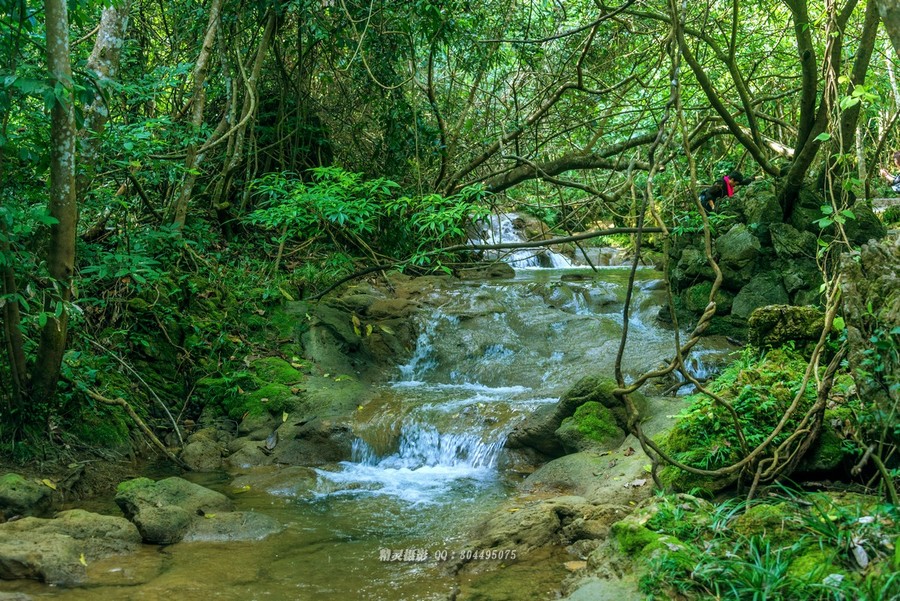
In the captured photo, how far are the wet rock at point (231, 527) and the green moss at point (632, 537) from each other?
2591 mm

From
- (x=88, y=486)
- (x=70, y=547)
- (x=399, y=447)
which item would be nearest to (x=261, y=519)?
(x=70, y=547)

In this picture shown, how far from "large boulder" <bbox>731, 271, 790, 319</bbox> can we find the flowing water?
42.4 inches

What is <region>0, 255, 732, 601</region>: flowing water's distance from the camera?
436 cm

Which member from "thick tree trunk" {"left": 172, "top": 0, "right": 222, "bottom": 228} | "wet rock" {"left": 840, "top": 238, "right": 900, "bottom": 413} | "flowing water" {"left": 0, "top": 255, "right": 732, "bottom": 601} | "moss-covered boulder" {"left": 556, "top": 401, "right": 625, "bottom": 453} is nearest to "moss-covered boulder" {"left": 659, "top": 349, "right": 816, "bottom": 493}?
"wet rock" {"left": 840, "top": 238, "right": 900, "bottom": 413}

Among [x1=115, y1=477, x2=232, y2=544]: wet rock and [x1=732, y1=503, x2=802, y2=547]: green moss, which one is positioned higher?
[x1=732, y1=503, x2=802, y2=547]: green moss

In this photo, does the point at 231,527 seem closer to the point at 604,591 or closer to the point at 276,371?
the point at 604,591

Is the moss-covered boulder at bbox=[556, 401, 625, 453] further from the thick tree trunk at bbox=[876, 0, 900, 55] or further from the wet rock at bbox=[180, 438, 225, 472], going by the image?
the thick tree trunk at bbox=[876, 0, 900, 55]

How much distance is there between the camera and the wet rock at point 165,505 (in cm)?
496

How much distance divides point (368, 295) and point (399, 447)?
370 centimetres

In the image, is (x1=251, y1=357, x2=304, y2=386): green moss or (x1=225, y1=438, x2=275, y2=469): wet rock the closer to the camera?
(x1=225, y1=438, x2=275, y2=469): wet rock

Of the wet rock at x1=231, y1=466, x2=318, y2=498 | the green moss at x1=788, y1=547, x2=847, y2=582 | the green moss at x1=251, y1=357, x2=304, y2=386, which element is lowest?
the wet rock at x1=231, y1=466, x2=318, y2=498

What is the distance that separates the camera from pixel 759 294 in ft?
31.4

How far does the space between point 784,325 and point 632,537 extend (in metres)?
2.31

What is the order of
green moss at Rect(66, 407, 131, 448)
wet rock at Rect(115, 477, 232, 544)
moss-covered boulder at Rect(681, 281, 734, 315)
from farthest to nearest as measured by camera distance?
1. moss-covered boulder at Rect(681, 281, 734, 315)
2. green moss at Rect(66, 407, 131, 448)
3. wet rock at Rect(115, 477, 232, 544)
